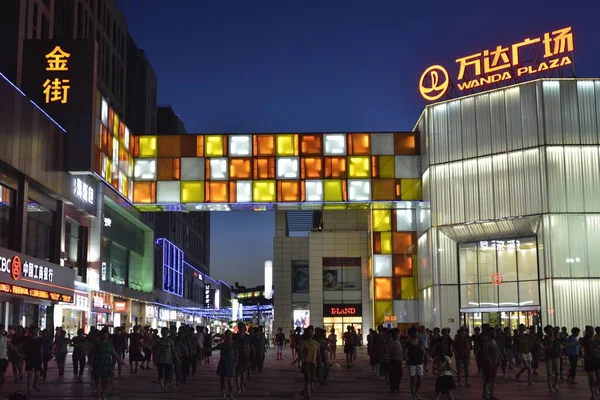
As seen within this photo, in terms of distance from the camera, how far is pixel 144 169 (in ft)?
167

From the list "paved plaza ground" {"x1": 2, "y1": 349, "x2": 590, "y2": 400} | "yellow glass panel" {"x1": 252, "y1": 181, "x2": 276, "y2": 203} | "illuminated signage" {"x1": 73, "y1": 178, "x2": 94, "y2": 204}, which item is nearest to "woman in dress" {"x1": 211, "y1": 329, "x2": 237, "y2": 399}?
"paved plaza ground" {"x1": 2, "y1": 349, "x2": 590, "y2": 400}

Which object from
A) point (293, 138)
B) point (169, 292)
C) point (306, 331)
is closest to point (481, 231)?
point (293, 138)

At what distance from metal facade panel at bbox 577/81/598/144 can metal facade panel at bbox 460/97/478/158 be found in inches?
232

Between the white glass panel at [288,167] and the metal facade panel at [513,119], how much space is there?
13.7 metres

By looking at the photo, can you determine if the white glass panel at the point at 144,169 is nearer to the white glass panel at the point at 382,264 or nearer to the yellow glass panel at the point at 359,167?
the yellow glass panel at the point at 359,167

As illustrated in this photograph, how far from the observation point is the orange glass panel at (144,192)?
165ft

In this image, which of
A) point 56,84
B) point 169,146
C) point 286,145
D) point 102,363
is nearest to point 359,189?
point 286,145

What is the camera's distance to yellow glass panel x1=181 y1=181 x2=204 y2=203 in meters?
49.5

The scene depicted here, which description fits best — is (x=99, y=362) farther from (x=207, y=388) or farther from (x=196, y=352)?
(x=196, y=352)

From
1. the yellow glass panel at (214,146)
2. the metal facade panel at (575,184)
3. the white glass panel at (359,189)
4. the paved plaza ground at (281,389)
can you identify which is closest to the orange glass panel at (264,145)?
the yellow glass panel at (214,146)

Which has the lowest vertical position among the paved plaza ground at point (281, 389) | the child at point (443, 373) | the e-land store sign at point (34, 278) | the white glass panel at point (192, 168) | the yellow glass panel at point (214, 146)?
the paved plaza ground at point (281, 389)

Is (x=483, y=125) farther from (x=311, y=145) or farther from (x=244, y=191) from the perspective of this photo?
(x=244, y=191)

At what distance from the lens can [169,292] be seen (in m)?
83.3

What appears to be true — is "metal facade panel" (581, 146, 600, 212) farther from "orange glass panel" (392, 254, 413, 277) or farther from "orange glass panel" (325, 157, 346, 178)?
"orange glass panel" (392, 254, 413, 277)
